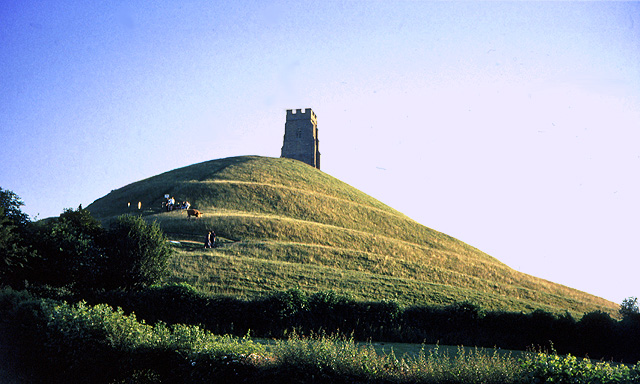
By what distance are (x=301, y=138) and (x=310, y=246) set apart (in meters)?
65.9

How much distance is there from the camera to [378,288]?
4666 centimetres

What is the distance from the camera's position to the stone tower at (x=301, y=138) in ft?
400

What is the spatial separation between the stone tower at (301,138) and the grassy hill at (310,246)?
57.0ft

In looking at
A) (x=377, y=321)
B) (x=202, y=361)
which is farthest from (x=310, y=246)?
(x=202, y=361)

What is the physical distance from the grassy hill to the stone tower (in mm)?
17385

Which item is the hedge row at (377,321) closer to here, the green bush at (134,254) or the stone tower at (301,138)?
the green bush at (134,254)

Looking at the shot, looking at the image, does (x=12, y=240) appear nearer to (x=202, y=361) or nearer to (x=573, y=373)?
(x=202, y=361)

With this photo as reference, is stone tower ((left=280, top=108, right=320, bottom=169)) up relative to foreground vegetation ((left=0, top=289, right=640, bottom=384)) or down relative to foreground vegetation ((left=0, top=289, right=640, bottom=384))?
up

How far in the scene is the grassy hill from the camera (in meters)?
46.4

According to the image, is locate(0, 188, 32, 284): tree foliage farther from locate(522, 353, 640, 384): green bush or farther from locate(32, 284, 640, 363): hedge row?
locate(522, 353, 640, 384): green bush

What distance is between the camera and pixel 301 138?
12300 cm

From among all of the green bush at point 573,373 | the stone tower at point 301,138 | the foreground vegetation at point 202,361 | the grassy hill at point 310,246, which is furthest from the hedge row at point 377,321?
the stone tower at point 301,138

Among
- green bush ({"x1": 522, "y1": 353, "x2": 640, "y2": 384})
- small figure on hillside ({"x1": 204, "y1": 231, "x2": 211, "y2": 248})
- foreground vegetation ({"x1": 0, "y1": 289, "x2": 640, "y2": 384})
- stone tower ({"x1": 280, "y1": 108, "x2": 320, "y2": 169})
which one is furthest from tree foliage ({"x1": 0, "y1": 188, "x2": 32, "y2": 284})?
stone tower ({"x1": 280, "y1": 108, "x2": 320, "y2": 169})

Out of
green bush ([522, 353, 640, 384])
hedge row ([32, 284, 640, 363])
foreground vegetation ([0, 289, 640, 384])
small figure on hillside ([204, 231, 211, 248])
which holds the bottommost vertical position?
hedge row ([32, 284, 640, 363])
